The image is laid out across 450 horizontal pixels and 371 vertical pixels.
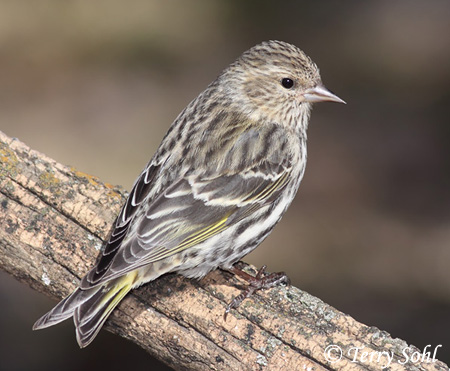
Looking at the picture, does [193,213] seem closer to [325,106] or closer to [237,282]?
[237,282]

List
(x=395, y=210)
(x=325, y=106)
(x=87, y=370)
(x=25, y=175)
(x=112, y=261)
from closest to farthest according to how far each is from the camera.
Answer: (x=112, y=261), (x=25, y=175), (x=87, y=370), (x=395, y=210), (x=325, y=106)

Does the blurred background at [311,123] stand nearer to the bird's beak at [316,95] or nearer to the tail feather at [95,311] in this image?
the tail feather at [95,311]

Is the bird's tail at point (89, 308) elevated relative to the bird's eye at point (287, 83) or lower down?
lower down

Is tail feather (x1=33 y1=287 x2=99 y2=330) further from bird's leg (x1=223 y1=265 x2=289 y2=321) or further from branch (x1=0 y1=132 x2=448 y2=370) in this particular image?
bird's leg (x1=223 y1=265 x2=289 y2=321)

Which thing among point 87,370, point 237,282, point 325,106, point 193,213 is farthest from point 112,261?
point 325,106

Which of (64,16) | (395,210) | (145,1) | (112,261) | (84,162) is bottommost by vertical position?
(112,261)

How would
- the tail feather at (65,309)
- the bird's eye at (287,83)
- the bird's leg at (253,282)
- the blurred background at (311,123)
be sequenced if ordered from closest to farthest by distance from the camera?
the tail feather at (65,309) → the bird's leg at (253,282) → the bird's eye at (287,83) → the blurred background at (311,123)

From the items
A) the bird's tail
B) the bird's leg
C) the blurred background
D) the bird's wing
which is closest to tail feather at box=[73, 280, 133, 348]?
the bird's tail

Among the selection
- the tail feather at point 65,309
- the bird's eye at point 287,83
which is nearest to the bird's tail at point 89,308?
the tail feather at point 65,309
